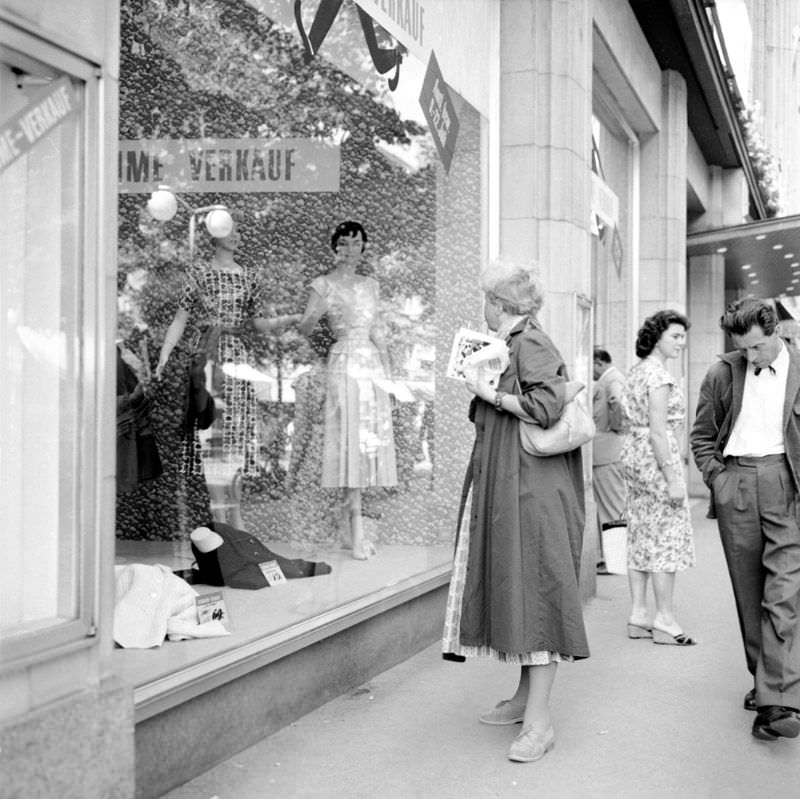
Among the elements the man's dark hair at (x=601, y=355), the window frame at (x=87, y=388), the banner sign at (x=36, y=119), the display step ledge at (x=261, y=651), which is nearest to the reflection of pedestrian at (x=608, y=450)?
the man's dark hair at (x=601, y=355)

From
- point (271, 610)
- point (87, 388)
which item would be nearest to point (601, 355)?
point (271, 610)

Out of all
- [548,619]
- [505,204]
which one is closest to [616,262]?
[505,204]

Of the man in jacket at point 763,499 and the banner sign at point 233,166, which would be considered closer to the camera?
the man in jacket at point 763,499

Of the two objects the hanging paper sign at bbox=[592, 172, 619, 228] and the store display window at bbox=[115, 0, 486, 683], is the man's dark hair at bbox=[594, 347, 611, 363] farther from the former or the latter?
the store display window at bbox=[115, 0, 486, 683]

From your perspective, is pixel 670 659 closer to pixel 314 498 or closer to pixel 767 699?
pixel 767 699

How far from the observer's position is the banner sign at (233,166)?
6227 mm

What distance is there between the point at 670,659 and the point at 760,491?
1647 millimetres

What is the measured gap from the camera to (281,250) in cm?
649

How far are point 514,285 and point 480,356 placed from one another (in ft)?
1.14

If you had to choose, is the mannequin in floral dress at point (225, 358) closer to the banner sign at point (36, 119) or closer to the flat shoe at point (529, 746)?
the flat shoe at point (529, 746)

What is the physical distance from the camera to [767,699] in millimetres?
4336

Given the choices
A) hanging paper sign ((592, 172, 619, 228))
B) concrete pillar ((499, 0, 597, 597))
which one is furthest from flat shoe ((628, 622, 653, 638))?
hanging paper sign ((592, 172, 619, 228))

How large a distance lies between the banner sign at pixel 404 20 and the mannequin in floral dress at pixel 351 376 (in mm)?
1081

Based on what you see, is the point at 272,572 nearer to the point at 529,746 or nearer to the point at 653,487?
the point at 529,746
